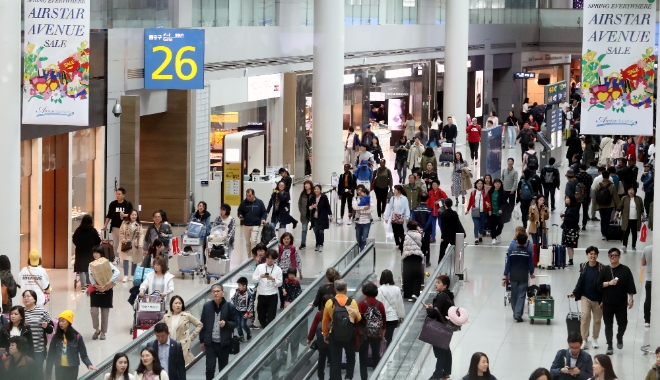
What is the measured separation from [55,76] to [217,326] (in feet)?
18.1

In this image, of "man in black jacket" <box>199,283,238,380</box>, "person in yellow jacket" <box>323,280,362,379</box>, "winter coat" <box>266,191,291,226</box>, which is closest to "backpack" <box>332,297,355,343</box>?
"person in yellow jacket" <box>323,280,362,379</box>

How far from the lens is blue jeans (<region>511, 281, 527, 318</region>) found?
53.3 feet

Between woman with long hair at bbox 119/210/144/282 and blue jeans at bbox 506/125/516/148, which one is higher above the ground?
blue jeans at bbox 506/125/516/148

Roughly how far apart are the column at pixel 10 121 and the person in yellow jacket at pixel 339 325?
16.8ft

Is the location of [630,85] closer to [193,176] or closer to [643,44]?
[643,44]

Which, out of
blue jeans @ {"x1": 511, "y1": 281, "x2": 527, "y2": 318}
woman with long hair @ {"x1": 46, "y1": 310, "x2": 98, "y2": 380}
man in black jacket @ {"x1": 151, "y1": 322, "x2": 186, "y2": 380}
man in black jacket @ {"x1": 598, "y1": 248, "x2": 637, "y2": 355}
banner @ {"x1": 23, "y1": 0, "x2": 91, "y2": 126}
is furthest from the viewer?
banner @ {"x1": 23, "y1": 0, "x2": 91, "y2": 126}

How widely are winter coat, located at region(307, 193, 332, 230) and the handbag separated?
28.7 ft

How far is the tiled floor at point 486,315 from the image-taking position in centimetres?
1444

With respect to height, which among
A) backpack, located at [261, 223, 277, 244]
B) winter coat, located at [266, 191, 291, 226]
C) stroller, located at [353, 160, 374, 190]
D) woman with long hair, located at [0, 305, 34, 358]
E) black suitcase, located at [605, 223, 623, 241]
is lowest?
woman with long hair, located at [0, 305, 34, 358]

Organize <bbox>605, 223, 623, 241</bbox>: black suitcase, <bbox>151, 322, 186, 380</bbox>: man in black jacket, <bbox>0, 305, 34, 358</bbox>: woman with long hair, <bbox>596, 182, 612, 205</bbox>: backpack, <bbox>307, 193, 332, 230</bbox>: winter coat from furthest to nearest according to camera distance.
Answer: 1. <bbox>605, 223, 623, 241</bbox>: black suitcase
2. <bbox>596, 182, 612, 205</bbox>: backpack
3. <bbox>307, 193, 332, 230</bbox>: winter coat
4. <bbox>0, 305, 34, 358</bbox>: woman with long hair
5. <bbox>151, 322, 186, 380</bbox>: man in black jacket

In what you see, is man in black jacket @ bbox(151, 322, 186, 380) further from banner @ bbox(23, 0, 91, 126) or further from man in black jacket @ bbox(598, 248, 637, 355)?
banner @ bbox(23, 0, 91, 126)

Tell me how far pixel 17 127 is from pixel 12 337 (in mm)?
5320

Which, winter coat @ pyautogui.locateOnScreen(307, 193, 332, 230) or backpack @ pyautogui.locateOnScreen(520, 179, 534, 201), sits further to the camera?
backpack @ pyautogui.locateOnScreen(520, 179, 534, 201)

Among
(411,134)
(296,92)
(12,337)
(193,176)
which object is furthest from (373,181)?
(411,134)
